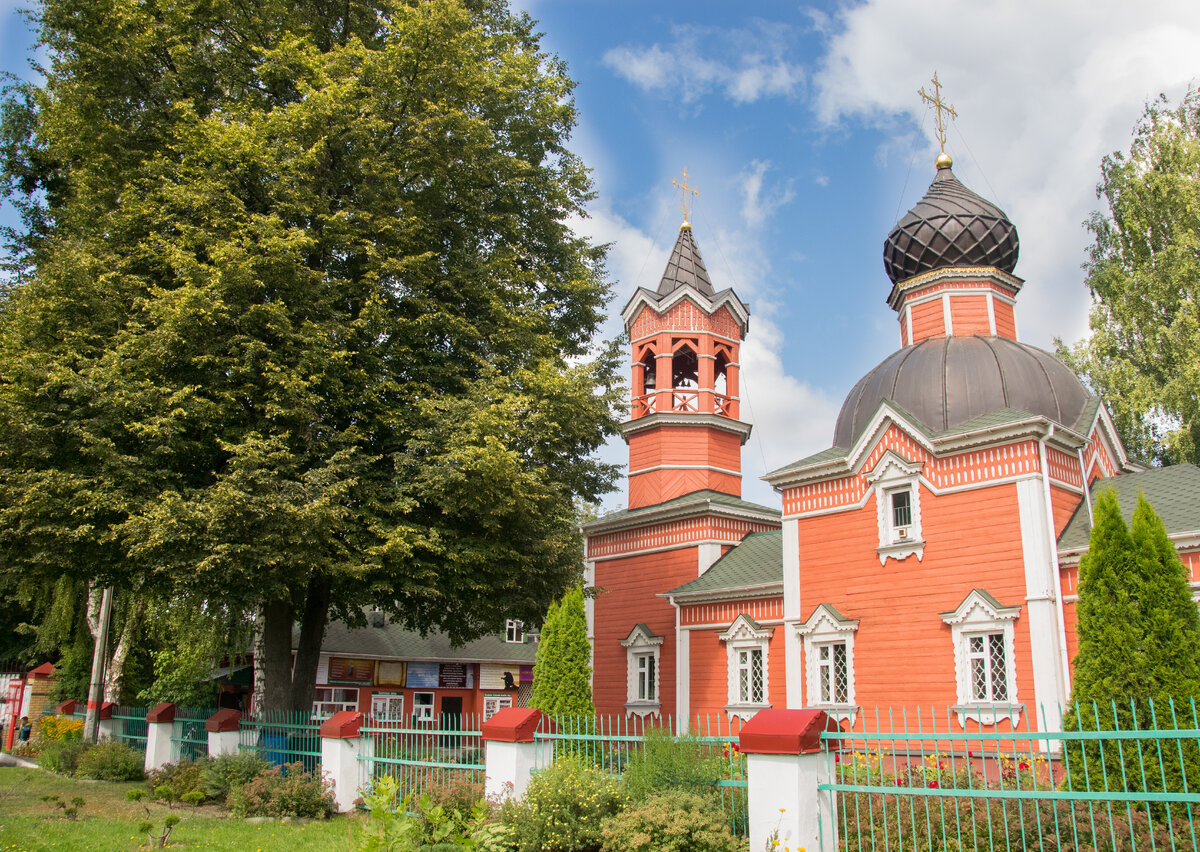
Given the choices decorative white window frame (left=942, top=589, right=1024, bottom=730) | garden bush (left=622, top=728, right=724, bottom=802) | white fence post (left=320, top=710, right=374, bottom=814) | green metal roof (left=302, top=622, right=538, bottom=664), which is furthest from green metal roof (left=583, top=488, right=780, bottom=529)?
garden bush (left=622, top=728, right=724, bottom=802)

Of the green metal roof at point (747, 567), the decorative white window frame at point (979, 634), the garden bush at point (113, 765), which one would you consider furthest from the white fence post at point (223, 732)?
the decorative white window frame at point (979, 634)

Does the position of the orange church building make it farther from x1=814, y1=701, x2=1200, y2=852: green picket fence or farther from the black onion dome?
x1=814, y1=701, x2=1200, y2=852: green picket fence

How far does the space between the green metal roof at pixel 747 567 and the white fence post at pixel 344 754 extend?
893cm

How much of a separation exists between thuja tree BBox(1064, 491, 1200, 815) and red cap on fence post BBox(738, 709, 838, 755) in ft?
13.8

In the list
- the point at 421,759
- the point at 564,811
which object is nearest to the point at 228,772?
the point at 421,759

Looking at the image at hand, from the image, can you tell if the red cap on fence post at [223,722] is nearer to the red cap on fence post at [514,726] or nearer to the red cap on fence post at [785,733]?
the red cap on fence post at [514,726]

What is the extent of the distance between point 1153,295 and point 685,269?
12100 millimetres

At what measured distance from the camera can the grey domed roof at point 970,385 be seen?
16016mm

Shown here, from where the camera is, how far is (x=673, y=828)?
23.6ft

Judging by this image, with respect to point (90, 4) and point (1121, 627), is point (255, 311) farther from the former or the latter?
point (1121, 627)

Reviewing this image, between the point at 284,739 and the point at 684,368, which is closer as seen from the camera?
the point at 284,739

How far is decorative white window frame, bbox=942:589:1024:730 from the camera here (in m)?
13.7

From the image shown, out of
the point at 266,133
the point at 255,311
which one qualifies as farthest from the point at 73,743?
the point at 266,133

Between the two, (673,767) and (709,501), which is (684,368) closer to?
(709,501)
